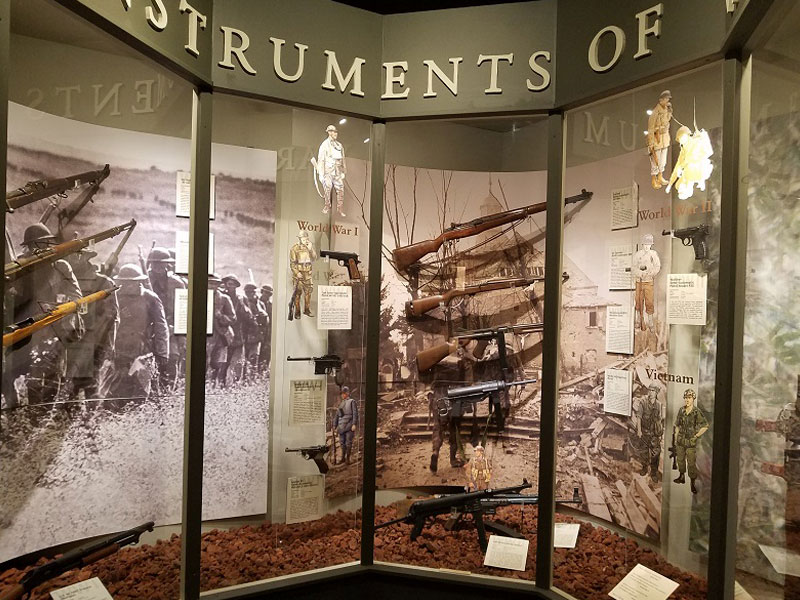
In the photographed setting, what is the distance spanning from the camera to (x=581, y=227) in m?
2.81

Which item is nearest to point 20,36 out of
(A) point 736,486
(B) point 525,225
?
(B) point 525,225

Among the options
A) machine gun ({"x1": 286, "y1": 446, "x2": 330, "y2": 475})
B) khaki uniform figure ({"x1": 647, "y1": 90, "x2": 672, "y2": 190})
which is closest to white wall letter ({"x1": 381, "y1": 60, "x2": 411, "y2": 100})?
khaki uniform figure ({"x1": 647, "y1": 90, "x2": 672, "y2": 190})

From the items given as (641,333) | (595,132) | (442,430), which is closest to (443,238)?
(595,132)

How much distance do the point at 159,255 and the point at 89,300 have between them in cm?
38

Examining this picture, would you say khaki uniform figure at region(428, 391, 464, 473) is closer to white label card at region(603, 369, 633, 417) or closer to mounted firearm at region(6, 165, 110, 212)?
white label card at region(603, 369, 633, 417)

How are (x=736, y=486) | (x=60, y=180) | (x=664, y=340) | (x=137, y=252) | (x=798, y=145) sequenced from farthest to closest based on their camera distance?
(x=137, y=252) → (x=664, y=340) → (x=60, y=180) → (x=736, y=486) → (x=798, y=145)

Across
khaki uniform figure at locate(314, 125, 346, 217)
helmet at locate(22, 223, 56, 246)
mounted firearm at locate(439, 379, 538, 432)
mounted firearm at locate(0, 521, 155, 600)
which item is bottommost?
mounted firearm at locate(0, 521, 155, 600)

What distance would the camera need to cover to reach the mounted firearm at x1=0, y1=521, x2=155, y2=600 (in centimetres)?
214

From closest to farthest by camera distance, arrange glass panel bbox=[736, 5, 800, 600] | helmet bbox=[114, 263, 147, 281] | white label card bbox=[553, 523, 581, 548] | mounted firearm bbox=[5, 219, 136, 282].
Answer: glass panel bbox=[736, 5, 800, 600] < mounted firearm bbox=[5, 219, 136, 282] < helmet bbox=[114, 263, 147, 281] < white label card bbox=[553, 523, 581, 548]

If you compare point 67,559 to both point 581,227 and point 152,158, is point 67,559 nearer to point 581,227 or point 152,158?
point 152,158

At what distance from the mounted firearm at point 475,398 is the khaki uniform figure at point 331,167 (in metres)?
Answer: 1.12

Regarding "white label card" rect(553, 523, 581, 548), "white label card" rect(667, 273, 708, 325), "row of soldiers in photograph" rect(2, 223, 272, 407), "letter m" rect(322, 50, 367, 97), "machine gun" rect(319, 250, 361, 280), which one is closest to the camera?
"row of soldiers in photograph" rect(2, 223, 272, 407)

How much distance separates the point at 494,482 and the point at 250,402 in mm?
1322

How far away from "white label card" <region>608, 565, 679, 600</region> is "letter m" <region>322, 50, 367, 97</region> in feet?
8.24
